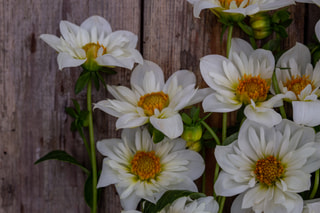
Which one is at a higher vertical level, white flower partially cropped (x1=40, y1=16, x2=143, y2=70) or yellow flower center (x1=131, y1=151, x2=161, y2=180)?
white flower partially cropped (x1=40, y1=16, x2=143, y2=70)

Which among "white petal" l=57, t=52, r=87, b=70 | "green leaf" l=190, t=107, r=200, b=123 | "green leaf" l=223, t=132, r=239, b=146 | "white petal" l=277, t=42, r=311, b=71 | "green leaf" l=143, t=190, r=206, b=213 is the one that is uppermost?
"white petal" l=277, t=42, r=311, b=71

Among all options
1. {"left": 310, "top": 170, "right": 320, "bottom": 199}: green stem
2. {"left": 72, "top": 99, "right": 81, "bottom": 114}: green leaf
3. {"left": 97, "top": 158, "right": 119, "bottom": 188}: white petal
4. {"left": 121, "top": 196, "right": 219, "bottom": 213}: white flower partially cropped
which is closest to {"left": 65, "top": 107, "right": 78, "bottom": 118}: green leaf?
{"left": 72, "top": 99, "right": 81, "bottom": 114}: green leaf

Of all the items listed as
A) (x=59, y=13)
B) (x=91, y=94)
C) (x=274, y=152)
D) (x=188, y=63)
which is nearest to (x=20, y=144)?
(x=91, y=94)

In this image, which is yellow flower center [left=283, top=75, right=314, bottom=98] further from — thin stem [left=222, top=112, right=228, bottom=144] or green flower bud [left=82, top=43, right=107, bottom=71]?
green flower bud [left=82, top=43, right=107, bottom=71]

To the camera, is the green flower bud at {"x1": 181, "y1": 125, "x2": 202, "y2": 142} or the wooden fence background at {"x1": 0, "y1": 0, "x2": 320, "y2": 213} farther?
the wooden fence background at {"x1": 0, "y1": 0, "x2": 320, "y2": 213}

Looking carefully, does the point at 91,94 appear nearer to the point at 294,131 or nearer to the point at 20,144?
the point at 20,144

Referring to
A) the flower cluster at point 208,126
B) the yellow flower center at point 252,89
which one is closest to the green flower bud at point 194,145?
the flower cluster at point 208,126

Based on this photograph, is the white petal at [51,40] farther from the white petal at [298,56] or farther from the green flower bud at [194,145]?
the white petal at [298,56]
